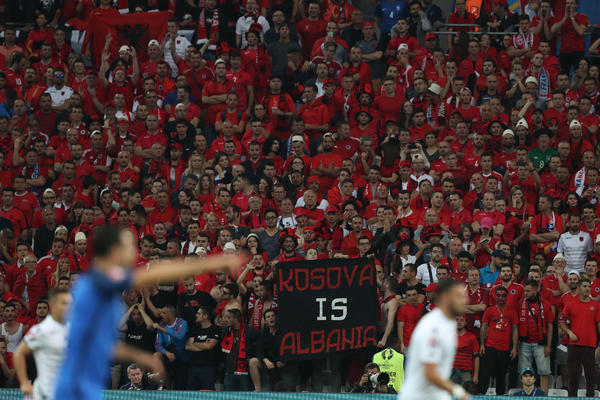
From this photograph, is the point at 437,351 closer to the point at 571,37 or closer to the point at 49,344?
the point at 49,344

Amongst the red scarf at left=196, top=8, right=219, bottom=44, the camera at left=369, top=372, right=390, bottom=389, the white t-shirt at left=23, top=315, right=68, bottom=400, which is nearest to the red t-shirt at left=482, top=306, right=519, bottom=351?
the camera at left=369, top=372, right=390, bottom=389

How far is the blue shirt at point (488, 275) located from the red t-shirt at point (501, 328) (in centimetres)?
66

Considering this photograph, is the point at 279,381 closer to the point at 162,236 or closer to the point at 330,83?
the point at 162,236

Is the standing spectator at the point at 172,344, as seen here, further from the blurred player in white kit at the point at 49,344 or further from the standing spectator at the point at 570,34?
the standing spectator at the point at 570,34

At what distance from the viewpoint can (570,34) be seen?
21.9 metres

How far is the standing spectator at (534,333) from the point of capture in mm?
15953

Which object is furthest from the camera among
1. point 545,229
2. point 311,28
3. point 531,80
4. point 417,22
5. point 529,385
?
point 311,28

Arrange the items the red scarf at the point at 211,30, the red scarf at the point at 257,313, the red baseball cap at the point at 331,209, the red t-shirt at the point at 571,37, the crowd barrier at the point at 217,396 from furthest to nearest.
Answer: the red scarf at the point at 211,30 → the red t-shirt at the point at 571,37 → the red baseball cap at the point at 331,209 → the red scarf at the point at 257,313 → the crowd barrier at the point at 217,396

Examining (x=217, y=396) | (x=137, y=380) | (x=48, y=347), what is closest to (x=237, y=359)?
(x=137, y=380)

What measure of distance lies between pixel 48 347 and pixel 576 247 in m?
10.1

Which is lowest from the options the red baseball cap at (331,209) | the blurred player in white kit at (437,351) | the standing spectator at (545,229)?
the standing spectator at (545,229)

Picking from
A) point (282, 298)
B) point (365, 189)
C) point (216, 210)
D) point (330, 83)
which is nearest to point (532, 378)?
point (282, 298)

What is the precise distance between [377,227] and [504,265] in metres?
2.37

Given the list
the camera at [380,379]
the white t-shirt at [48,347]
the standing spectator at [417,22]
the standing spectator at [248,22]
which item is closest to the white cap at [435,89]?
the standing spectator at [417,22]
